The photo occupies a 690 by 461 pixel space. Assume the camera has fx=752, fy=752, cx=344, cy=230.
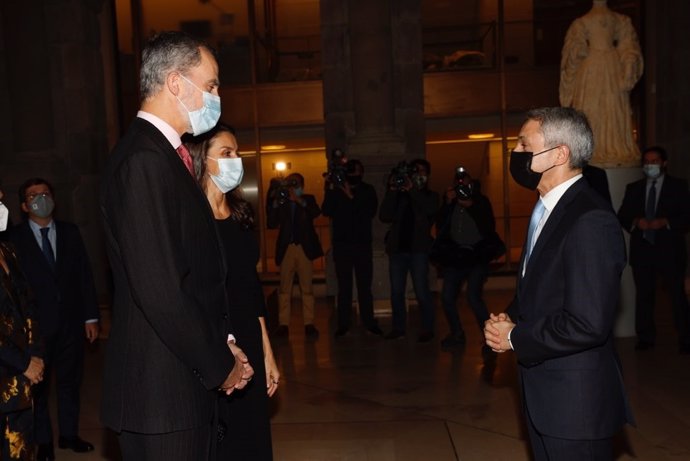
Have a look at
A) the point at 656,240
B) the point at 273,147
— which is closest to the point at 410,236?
the point at 656,240

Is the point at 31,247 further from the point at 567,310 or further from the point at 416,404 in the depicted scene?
the point at 567,310

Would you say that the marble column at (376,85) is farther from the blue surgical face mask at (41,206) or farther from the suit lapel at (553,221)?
the suit lapel at (553,221)

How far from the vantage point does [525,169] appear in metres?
3.38

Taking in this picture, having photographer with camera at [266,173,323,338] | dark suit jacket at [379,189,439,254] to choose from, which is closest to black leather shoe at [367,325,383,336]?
photographer with camera at [266,173,323,338]

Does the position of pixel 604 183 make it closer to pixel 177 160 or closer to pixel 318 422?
pixel 318 422

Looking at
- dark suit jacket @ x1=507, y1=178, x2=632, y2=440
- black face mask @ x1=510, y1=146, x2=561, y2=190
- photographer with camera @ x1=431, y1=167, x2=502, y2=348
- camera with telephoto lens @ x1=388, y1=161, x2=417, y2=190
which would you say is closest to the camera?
dark suit jacket @ x1=507, y1=178, x2=632, y2=440

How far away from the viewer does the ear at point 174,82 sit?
109 inches

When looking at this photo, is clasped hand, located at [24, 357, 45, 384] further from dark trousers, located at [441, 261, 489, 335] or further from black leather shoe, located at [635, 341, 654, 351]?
black leather shoe, located at [635, 341, 654, 351]

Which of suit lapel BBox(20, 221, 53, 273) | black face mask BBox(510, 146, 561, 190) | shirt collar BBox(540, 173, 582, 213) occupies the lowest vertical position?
suit lapel BBox(20, 221, 53, 273)

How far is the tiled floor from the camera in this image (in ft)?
17.9

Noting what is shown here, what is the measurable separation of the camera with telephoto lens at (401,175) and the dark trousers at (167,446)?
6.78 metres

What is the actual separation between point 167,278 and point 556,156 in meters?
1.73

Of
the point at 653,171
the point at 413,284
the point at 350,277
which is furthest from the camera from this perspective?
the point at 350,277

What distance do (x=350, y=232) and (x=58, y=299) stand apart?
4.48 meters
